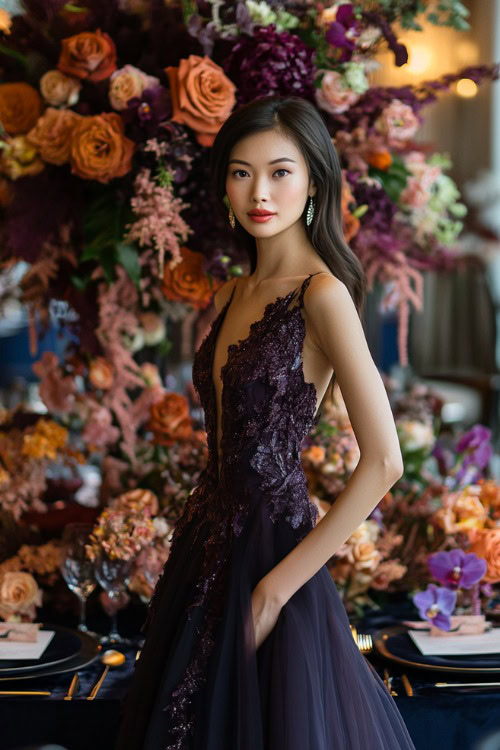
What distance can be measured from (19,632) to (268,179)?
0.95 m

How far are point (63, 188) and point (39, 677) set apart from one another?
3.59 feet

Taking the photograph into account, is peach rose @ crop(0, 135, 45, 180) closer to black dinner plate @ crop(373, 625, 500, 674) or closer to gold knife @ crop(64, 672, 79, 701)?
gold knife @ crop(64, 672, 79, 701)

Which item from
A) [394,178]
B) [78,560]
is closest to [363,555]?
[78,560]

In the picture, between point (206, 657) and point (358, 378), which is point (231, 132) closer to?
point (358, 378)

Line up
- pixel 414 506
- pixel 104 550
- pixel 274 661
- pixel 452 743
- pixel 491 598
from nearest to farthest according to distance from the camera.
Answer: pixel 274 661, pixel 452 743, pixel 104 550, pixel 491 598, pixel 414 506

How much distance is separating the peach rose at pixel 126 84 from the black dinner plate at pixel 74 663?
111cm

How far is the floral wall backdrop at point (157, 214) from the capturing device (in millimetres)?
2094

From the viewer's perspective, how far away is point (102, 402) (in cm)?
245

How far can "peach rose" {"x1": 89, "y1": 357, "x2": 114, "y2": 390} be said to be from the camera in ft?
7.79

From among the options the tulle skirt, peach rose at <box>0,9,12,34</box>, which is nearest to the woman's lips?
the tulle skirt

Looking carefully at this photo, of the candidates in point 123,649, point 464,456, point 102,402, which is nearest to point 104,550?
point 123,649

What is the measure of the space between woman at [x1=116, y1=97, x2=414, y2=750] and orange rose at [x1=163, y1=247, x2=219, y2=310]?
48 cm

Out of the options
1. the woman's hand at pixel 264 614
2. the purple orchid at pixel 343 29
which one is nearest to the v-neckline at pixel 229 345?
the woman's hand at pixel 264 614

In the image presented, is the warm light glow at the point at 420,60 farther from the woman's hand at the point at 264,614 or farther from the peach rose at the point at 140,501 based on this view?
the woman's hand at the point at 264,614
